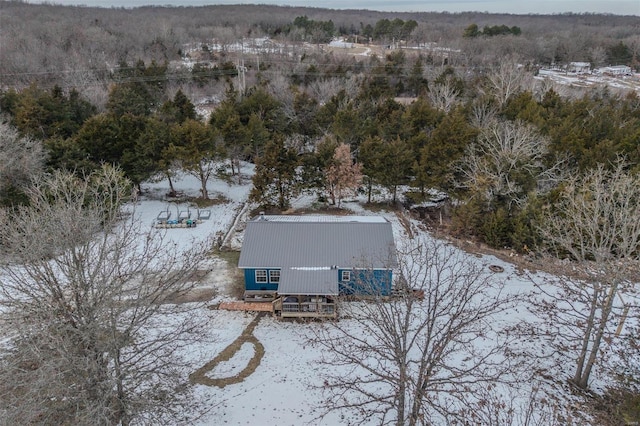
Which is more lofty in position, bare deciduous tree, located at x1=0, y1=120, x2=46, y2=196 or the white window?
bare deciduous tree, located at x1=0, y1=120, x2=46, y2=196

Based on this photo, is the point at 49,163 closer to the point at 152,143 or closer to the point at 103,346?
the point at 152,143

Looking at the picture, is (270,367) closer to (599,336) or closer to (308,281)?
(308,281)

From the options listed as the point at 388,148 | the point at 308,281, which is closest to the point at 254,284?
the point at 308,281

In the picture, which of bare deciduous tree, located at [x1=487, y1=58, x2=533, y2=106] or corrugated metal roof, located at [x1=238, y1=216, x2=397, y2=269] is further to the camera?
bare deciduous tree, located at [x1=487, y1=58, x2=533, y2=106]

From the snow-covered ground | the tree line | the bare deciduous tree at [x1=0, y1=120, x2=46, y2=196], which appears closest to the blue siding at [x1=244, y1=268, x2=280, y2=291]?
the tree line

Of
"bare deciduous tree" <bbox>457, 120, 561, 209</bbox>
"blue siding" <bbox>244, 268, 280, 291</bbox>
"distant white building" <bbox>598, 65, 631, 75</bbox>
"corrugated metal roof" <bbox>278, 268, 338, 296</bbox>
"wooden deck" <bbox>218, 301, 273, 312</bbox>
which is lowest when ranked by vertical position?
"wooden deck" <bbox>218, 301, 273, 312</bbox>

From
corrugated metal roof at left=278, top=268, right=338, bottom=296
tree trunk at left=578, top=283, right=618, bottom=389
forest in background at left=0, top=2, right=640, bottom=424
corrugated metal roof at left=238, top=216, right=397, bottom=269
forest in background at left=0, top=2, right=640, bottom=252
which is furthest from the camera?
forest in background at left=0, top=2, right=640, bottom=252

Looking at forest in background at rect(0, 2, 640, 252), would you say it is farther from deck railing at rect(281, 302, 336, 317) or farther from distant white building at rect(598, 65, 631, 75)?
distant white building at rect(598, 65, 631, 75)

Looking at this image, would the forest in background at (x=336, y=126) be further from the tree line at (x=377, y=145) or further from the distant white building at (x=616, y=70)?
the distant white building at (x=616, y=70)
